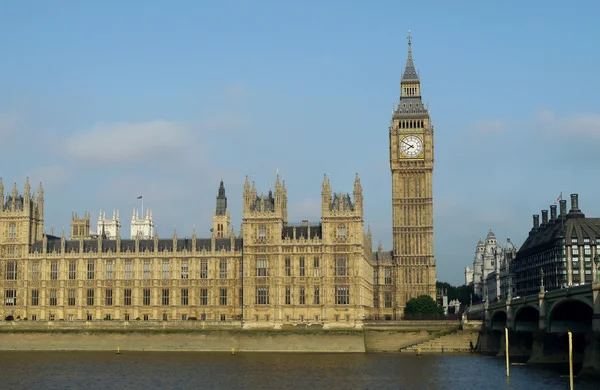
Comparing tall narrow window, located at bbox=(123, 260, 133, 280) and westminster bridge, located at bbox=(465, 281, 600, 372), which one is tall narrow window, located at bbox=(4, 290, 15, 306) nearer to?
tall narrow window, located at bbox=(123, 260, 133, 280)

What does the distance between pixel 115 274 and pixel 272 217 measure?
29.3 metres

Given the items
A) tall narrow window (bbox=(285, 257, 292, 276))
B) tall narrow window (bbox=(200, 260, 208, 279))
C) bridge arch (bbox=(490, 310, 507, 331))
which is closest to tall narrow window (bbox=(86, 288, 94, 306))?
tall narrow window (bbox=(200, 260, 208, 279))

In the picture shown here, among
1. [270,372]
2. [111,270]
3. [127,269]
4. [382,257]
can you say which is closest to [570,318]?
[270,372]

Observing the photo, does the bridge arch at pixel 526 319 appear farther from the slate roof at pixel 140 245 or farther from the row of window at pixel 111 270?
the row of window at pixel 111 270

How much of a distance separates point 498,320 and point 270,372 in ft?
166

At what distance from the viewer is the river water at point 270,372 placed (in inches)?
3519

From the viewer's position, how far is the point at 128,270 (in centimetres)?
15375

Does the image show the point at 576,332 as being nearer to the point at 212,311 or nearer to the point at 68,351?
the point at 212,311

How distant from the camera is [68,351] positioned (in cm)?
13588

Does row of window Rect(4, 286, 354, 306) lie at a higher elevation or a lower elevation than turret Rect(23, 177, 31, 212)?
lower

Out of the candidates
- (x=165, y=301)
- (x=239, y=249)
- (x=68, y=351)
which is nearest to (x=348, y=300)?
(x=239, y=249)

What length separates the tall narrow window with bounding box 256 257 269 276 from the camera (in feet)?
481

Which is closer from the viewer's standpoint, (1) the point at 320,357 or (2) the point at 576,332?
(2) the point at 576,332

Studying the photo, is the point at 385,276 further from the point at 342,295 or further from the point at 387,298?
the point at 342,295
